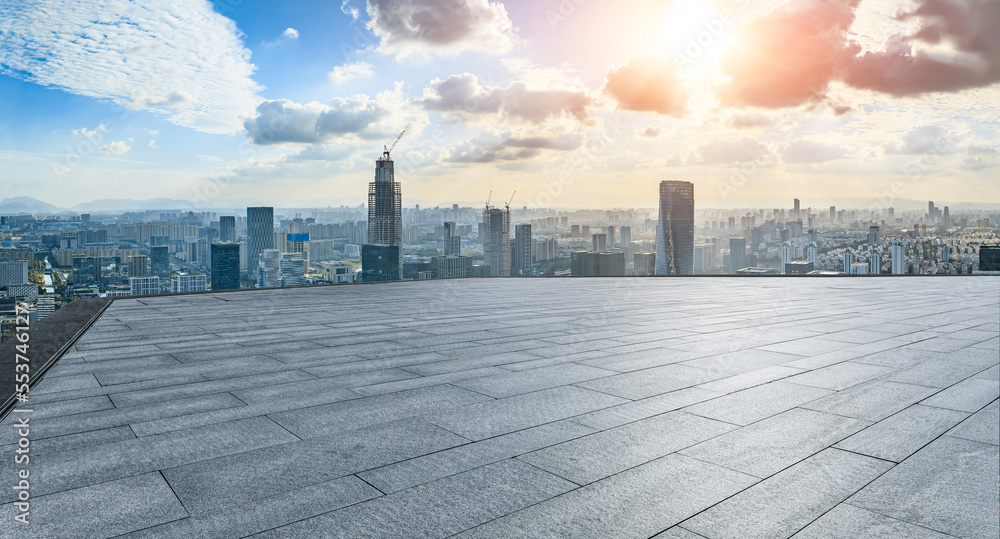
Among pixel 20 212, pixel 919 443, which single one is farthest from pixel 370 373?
pixel 20 212

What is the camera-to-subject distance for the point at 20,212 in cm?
2020

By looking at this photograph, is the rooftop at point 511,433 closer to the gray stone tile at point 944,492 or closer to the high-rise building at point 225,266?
the gray stone tile at point 944,492

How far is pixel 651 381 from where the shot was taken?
6.10 m

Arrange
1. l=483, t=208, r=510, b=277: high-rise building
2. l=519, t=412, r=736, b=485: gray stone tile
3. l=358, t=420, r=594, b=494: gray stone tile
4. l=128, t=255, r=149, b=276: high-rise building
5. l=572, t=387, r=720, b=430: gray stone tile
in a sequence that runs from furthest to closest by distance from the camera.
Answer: l=483, t=208, r=510, b=277: high-rise building → l=128, t=255, r=149, b=276: high-rise building → l=572, t=387, r=720, b=430: gray stone tile → l=519, t=412, r=736, b=485: gray stone tile → l=358, t=420, r=594, b=494: gray stone tile

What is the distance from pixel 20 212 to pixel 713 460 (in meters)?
24.4

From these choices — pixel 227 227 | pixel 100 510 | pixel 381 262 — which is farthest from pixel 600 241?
pixel 100 510

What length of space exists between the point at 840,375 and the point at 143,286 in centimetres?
1489

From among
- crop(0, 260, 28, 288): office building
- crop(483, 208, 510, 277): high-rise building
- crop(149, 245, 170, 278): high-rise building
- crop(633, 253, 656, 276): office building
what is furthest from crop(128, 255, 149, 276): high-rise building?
crop(633, 253, 656, 276): office building

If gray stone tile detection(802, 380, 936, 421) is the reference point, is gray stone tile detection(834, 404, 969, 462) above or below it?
below

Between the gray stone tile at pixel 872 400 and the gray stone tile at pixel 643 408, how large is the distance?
96cm

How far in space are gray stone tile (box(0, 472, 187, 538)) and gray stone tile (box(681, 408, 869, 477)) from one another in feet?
10.7

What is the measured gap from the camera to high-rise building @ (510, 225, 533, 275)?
33.8m

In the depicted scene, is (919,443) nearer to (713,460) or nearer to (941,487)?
(941,487)

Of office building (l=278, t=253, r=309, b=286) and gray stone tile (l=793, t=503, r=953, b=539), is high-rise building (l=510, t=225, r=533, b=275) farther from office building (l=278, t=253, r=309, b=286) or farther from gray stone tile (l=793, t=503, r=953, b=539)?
gray stone tile (l=793, t=503, r=953, b=539)
